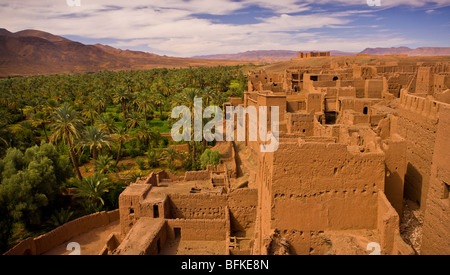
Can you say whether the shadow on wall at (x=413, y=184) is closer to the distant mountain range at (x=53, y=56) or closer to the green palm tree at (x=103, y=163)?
the green palm tree at (x=103, y=163)

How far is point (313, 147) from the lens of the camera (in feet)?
31.3

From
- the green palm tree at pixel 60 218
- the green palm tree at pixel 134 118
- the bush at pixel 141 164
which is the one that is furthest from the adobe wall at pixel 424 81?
the green palm tree at pixel 134 118

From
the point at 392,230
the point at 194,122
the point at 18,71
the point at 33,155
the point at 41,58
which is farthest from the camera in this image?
the point at 41,58

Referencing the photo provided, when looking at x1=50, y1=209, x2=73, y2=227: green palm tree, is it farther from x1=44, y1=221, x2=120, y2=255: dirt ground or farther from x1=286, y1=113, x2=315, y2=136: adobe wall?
x1=286, y1=113, x2=315, y2=136: adobe wall

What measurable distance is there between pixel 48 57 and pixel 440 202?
141368 millimetres

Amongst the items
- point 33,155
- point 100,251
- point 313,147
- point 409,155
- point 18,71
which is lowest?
point 100,251

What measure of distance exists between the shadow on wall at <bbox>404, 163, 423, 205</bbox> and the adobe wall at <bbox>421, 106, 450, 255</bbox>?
2921 mm

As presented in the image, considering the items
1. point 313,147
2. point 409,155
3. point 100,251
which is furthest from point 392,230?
point 100,251

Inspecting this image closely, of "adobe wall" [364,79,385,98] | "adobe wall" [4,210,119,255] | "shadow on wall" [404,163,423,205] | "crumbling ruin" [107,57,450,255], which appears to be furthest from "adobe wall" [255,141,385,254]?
"adobe wall" [364,79,385,98]

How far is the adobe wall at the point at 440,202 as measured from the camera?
8570mm

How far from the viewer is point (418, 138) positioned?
12.4 m
